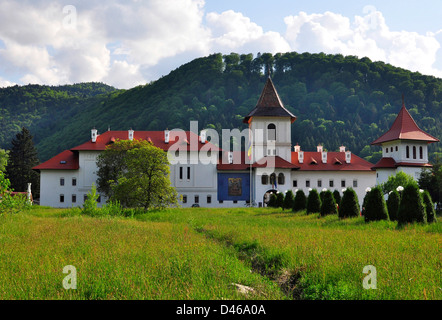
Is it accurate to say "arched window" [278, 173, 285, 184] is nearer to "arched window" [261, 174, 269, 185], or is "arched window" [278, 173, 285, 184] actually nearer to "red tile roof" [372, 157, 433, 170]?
"arched window" [261, 174, 269, 185]

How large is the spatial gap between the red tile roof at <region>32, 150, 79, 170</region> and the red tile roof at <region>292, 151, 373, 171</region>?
32.4 metres

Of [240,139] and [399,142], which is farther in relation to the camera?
[240,139]

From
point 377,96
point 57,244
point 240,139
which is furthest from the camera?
point 377,96

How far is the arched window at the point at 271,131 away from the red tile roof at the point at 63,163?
27966mm

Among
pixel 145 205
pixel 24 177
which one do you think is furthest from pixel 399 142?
pixel 24 177

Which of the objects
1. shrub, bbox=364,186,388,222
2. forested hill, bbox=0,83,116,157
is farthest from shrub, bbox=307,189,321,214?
forested hill, bbox=0,83,116,157

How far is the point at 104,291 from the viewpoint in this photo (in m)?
5.93

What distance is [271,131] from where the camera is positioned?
56.8 meters

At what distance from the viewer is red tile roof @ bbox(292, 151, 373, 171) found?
186 feet

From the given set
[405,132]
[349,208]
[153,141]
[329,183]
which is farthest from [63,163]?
[405,132]

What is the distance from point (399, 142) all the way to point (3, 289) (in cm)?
5652

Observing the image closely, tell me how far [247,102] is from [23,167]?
58.7 metres

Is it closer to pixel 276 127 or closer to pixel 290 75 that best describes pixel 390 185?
pixel 276 127

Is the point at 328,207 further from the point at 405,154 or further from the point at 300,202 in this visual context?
the point at 405,154
